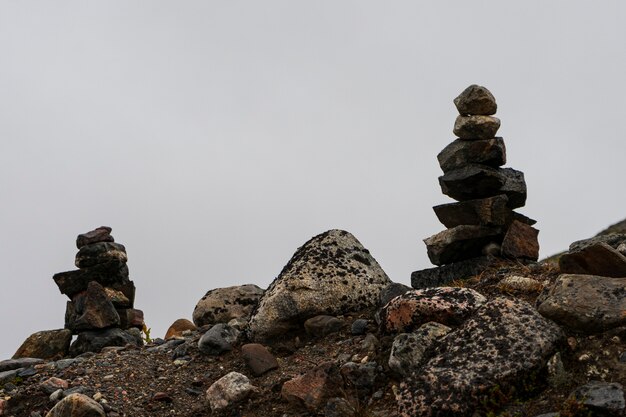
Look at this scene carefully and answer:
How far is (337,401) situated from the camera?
10.8 m

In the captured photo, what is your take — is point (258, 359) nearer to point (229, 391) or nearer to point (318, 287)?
point (229, 391)

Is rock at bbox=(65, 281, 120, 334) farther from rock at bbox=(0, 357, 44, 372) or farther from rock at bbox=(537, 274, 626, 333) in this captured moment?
rock at bbox=(537, 274, 626, 333)

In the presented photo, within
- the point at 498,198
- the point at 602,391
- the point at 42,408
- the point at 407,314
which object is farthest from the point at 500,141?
the point at 42,408

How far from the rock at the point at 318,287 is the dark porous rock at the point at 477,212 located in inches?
152

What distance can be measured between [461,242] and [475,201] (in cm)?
115

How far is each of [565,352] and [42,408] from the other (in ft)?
30.2

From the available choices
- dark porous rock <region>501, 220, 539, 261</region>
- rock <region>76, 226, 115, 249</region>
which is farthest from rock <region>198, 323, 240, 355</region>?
rock <region>76, 226, 115, 249</region>

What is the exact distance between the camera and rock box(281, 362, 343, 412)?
36.3 ft

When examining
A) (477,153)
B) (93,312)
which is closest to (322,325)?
(477,153)

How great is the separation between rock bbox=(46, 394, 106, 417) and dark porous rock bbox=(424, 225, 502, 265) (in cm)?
1010

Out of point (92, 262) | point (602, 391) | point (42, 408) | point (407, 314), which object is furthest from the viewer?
point (92, 262)

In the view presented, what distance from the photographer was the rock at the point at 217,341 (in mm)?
14680

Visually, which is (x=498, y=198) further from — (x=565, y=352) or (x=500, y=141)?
(x=565, y=352)

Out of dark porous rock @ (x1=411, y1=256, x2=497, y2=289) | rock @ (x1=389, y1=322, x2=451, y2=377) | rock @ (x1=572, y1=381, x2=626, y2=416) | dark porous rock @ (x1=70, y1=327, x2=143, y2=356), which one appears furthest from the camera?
dark porous rock @ (x1=70, y1=327, x2=143, y2=356)
